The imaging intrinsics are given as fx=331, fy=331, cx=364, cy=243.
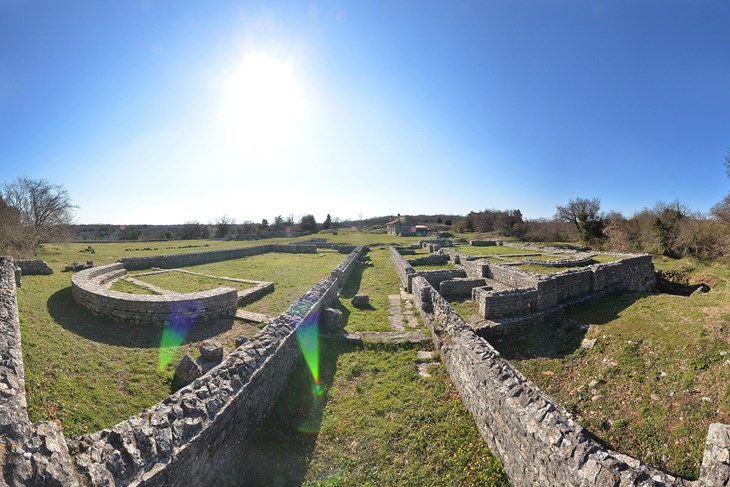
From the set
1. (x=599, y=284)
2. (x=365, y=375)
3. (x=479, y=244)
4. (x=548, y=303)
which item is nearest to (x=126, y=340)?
(x=365, y=375)

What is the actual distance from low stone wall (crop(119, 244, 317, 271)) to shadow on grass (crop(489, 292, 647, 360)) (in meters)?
23.7

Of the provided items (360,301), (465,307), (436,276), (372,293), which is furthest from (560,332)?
(372,293)

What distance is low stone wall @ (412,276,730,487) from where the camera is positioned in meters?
3.69

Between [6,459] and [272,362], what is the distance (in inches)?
177

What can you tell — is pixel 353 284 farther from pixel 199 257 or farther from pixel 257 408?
pixel 199 257

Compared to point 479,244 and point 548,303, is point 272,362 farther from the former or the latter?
point 479,244

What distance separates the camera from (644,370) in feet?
28.1

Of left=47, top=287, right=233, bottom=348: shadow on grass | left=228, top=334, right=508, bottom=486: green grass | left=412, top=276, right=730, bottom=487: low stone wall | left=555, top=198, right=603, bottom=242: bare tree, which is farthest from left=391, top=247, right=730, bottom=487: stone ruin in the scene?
left=555, top=198, right=603, bottom=242: bare tree

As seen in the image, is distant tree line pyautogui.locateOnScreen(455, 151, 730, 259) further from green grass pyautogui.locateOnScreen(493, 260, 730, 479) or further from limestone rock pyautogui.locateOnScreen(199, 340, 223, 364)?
limestone rock pyautogui.locateOnScreen(199, 340, 223, 364)

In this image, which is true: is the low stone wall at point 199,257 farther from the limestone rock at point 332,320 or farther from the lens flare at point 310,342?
the lens flare at point 310,342

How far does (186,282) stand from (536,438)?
18.8 m

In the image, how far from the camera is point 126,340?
9.84 metres

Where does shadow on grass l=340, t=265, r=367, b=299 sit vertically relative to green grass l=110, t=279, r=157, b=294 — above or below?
below

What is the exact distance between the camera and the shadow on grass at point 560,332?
10843 millimetres
